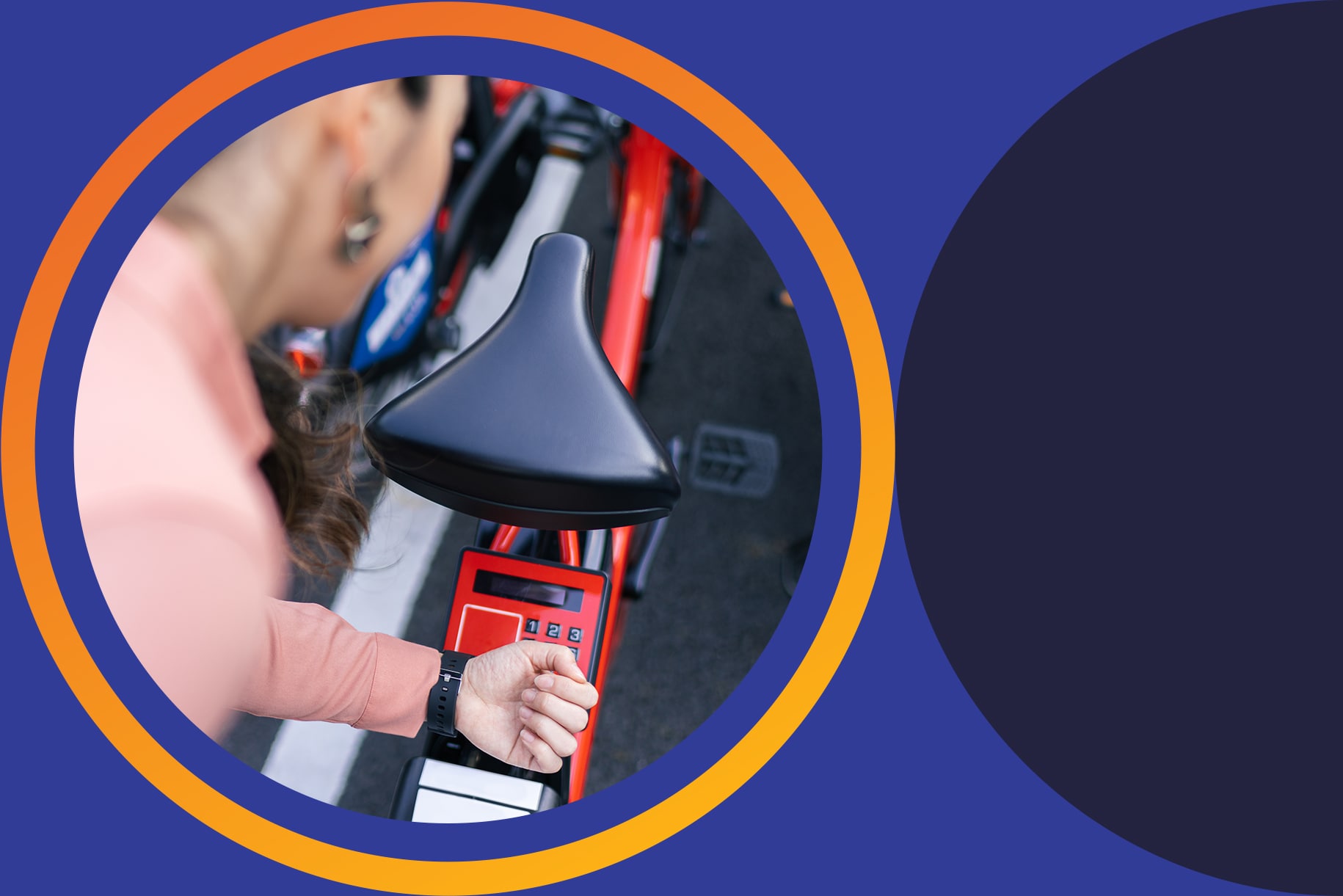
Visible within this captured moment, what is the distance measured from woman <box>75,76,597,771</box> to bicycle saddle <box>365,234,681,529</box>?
0.19m

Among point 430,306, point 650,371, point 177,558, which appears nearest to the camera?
point 177,558

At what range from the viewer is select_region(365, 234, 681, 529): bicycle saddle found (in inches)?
35.7

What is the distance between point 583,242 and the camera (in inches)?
40.5

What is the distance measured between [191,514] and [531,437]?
13.8 inches

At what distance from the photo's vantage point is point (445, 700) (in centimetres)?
112

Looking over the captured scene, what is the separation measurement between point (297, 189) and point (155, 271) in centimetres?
18

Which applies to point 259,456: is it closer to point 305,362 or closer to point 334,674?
point 334,674

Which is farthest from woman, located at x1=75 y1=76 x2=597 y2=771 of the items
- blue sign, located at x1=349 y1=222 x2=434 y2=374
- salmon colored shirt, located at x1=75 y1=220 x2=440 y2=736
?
blue sign, located at x1=349 y1=222 x2=434 y2=374

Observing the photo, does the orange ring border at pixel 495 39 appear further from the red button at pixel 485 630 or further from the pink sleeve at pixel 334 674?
the red button at pixel 485 630

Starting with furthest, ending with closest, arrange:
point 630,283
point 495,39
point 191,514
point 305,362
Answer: point 630,283 → point 305,362 → point 495,39 → point 191,514

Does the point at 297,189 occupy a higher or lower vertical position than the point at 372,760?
higher

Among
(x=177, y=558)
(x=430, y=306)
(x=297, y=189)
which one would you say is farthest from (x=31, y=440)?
(x=430, y=306)

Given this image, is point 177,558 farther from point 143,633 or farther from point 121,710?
point 121,710

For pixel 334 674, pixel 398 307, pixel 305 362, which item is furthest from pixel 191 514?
pixel 398 307
